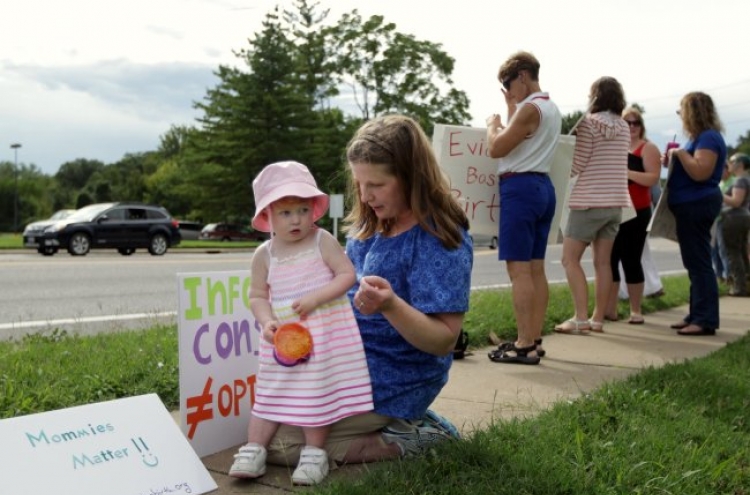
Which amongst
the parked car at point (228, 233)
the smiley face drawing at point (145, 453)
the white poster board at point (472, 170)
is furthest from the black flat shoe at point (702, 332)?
the parked car at point (228, 233)

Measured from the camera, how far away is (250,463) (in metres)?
2.81

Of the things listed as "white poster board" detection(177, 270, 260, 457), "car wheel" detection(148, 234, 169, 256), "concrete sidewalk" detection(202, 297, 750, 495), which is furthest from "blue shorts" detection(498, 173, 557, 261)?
"car wheel" detection(148, 234, 169, 256)

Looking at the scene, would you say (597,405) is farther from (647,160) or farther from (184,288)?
(647,160)

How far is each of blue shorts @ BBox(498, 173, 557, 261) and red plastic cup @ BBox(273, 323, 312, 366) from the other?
7.38ft

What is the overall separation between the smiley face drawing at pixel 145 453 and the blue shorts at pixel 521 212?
105 inches

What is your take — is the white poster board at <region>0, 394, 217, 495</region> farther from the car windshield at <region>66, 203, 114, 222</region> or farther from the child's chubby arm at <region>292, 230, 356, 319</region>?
the car windshield at <region>66, 203, 114, 222</region>

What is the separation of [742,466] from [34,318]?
701 cm

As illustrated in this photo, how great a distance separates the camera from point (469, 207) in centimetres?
523

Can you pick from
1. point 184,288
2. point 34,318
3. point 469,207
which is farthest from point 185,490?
point 34,318

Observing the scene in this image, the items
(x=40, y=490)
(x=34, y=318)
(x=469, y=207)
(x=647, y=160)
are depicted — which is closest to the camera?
(x=40, y=490)

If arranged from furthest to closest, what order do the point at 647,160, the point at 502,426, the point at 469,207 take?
the point at 647,160, the point at 469,207, the point at 502,426

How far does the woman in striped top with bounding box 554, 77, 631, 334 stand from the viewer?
19.5 ft

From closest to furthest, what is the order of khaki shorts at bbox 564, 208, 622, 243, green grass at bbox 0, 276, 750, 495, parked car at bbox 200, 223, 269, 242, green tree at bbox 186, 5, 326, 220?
1. green grass at bbox 0, 276, 750, 495
2. khaki shorts at bbox 564, 208, 622, 243
3. green tree at bbox 186, 5, 326, 220
4. parked car at bbox 200, 223, 269, 242

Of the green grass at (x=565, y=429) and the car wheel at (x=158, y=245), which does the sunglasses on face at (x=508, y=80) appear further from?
the car wheel at (x=158, y=245)
